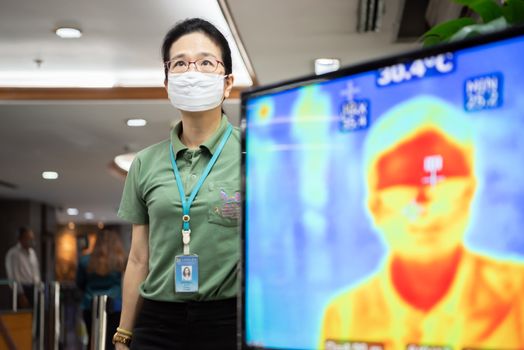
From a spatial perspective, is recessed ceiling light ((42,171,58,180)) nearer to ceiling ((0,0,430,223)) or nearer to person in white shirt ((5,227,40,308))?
ceiling ((0,0,430,223))

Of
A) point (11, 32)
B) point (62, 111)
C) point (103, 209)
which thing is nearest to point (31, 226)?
point (103, 209)

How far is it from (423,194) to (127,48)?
5.38 metres

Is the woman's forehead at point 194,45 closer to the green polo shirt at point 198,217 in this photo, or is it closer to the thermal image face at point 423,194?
the green polo shirt at point 198,217

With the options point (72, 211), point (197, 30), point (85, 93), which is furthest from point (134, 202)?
point (72, 211)

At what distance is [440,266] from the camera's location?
835mm

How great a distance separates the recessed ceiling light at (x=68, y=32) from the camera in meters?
5.47

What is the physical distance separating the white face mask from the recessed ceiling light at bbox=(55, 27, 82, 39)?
4.15 m

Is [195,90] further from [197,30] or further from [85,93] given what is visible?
[85,93]

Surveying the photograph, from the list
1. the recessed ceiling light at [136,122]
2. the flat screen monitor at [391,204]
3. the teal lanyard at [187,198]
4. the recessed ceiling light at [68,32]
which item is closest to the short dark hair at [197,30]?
the teal lanyard at [187,198]

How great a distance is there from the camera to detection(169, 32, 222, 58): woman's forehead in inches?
61.9

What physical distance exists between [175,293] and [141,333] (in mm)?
119

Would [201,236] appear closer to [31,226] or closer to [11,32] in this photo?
[11,32]

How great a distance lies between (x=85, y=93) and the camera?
682 centimetres

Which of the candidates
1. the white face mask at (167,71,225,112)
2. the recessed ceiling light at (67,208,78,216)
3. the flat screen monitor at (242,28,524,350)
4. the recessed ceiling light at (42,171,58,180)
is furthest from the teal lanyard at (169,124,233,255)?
the recessed ceiling light at (67,208,78,216)
